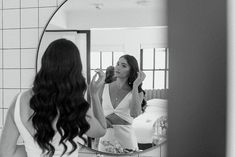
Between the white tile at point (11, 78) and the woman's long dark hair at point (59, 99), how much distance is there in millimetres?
463

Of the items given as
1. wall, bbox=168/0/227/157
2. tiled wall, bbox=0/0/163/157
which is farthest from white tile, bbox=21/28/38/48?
wall, bbox=168/0/227/157

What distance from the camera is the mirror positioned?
57.2 inches

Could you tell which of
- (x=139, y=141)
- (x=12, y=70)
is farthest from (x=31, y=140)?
(x=12, y=70)

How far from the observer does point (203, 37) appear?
7.9 inches

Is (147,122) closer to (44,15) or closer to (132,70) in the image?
(132,70)

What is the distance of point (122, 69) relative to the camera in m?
1.50

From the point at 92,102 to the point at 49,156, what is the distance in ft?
1.19

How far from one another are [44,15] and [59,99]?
0.59 metres

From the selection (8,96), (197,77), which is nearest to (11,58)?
(8,96)

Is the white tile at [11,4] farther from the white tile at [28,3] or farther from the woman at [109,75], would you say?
the woman at [109,75]

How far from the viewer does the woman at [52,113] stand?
1233mm

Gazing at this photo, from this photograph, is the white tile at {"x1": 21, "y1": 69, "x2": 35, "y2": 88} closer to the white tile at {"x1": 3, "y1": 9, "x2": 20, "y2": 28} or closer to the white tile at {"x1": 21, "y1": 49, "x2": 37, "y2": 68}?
the white tile at {"x1": 21, "y1": 49, "x2": 37, "y2": 68}

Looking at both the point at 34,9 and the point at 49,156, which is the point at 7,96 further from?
the point at 49,156

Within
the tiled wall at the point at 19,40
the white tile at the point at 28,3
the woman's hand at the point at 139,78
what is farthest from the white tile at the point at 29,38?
the woman's hand at the point at 139,78
